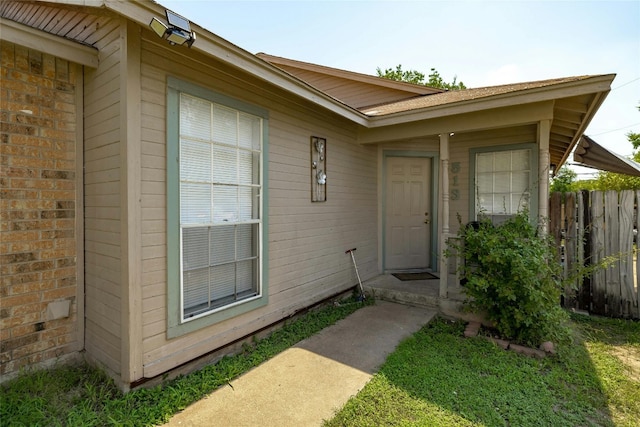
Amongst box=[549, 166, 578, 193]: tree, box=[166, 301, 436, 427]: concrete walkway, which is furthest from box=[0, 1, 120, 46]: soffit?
box=[549, 166, 578, 193]: tree

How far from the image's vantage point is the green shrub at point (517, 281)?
303cm

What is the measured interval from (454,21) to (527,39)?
5.52 feet

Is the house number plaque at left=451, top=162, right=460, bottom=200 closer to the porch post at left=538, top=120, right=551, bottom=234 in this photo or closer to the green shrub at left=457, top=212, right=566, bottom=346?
the porch post at left=538, top=120, right=551, bottom=234

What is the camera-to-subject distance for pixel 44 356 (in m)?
2.40

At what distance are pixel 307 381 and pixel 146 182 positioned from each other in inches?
78.8

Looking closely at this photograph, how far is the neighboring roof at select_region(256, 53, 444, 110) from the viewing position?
6605 millimetres

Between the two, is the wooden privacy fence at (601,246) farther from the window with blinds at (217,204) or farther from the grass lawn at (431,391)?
the window with blinds at (217,204)

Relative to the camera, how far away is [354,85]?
6.89m

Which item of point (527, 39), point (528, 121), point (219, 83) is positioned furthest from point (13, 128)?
point (527, 39)

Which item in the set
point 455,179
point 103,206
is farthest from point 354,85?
point 103,206

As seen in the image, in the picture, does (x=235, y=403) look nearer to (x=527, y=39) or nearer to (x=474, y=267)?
(x=474, y=267)

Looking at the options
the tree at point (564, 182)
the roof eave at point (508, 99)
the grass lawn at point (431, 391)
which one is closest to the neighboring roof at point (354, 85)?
the roof eave at point (508, 99)

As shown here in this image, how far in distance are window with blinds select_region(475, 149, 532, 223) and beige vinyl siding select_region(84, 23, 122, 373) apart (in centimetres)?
470

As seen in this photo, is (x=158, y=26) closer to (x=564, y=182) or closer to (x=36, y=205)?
(x=36, y=205)
